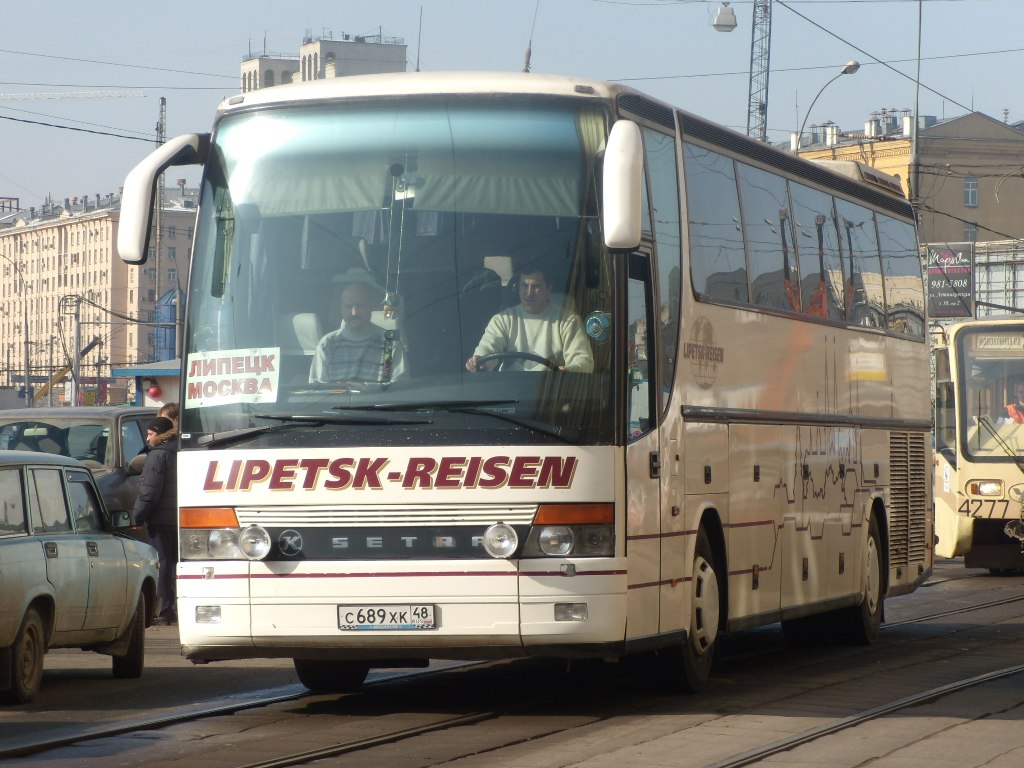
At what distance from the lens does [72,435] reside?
18531mm

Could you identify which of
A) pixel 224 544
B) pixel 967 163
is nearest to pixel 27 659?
pixel 224 544

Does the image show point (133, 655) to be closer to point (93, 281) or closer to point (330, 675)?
point (330, 675)

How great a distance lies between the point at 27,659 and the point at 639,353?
407cm

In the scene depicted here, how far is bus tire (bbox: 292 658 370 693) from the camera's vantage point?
37.7 feet

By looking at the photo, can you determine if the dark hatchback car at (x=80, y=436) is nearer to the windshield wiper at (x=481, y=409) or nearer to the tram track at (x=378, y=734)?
the tram track at (x=378, y=734)

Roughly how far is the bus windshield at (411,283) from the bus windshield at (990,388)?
16.5 metres

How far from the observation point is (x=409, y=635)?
31.8ft

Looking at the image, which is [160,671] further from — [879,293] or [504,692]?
[879,293]

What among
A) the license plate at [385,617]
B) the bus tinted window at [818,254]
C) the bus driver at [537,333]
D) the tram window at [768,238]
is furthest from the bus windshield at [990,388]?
the license plate at [385,617]

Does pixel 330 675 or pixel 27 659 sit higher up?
pixel 27 659

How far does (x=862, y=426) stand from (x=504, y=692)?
197 inches

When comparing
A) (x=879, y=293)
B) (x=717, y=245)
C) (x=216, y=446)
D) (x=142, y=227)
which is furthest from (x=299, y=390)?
(x=879, y=293)

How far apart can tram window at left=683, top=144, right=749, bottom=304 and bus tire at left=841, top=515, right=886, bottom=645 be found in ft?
13.5

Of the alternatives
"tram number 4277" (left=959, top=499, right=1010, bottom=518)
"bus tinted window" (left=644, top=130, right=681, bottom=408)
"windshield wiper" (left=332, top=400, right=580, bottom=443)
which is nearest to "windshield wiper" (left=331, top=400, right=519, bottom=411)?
"windshield wiper" (left=332, top=400, right=580, bottom=443)
